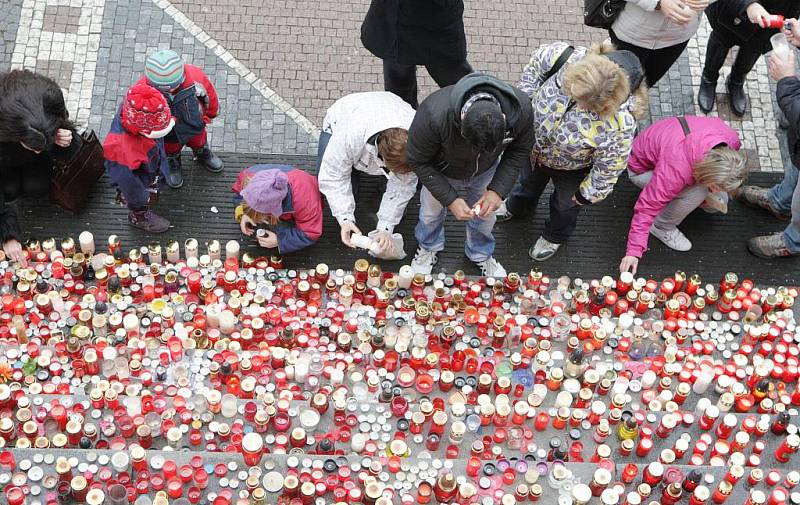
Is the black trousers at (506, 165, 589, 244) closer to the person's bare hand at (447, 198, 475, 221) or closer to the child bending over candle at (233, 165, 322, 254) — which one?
the person's bare hand at (447, 198, 475, 221)

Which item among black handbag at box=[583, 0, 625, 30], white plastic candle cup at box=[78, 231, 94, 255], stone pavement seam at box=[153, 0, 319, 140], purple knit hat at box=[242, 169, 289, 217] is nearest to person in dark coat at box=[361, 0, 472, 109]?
black handbag at box=[583, 0, 625, 30]

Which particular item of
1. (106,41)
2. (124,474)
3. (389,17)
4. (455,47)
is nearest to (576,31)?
(455,47)

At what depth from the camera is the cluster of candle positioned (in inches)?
166

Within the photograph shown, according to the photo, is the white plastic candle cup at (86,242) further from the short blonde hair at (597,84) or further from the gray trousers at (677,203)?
the gray trousers at (677,203)

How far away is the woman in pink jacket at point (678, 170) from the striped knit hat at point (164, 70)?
3133mm

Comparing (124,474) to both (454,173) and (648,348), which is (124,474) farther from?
(648,348)

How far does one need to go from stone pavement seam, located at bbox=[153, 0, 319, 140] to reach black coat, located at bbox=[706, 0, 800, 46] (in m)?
3.16

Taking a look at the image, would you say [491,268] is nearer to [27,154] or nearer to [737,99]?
[737,99]

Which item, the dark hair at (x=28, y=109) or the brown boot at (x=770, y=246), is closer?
the dark hair at (x=28, y=109)

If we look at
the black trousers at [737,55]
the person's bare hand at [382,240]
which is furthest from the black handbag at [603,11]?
the person's bare hand at [382,240]

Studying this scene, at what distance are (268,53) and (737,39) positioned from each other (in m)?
3.72

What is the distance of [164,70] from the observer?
18.0ft

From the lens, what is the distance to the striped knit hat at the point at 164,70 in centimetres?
548

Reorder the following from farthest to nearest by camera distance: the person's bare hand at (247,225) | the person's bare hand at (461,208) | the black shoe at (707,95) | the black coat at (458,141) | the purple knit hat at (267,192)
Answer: the black shoe at (707,95) → the person's bare hand at (247,225) → the purple knit hat at (267,192) → the person's bare hand at (461,208) → the black coat at (458,141)
